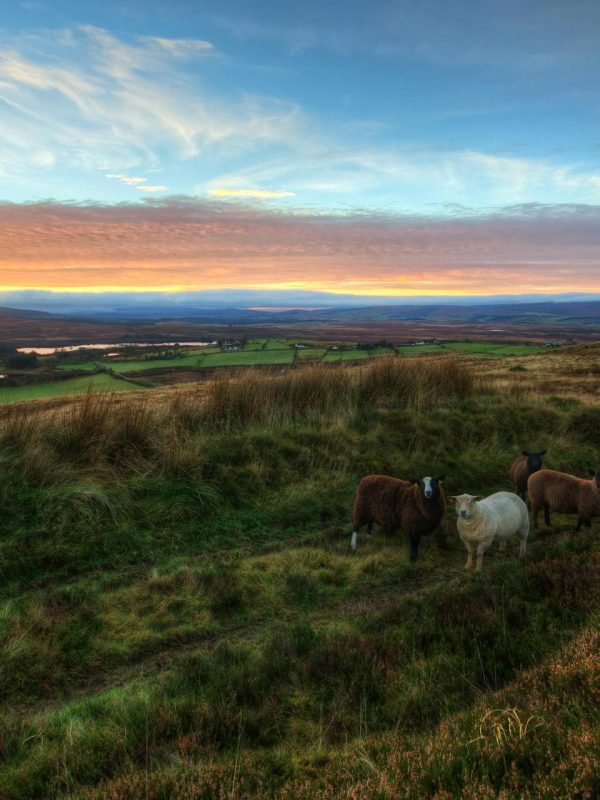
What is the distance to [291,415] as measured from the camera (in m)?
12.4

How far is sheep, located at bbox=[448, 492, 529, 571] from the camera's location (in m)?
6.87

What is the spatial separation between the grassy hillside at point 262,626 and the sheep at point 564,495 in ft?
1.56

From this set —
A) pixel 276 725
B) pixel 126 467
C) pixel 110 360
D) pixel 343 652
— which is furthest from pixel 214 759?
pixel 110 360

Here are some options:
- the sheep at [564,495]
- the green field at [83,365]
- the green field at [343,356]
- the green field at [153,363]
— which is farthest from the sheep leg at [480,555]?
the green field at [153,363]

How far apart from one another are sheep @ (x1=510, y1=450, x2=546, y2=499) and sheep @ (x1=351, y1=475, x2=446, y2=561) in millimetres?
2757

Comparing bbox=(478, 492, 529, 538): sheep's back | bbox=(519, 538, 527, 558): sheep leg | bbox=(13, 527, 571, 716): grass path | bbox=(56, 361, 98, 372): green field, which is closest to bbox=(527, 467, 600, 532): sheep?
bbox=(13, 527, 571, 716): grass path

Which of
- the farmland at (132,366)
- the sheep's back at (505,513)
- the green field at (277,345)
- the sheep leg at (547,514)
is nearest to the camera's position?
the sheep's back at (505,513)

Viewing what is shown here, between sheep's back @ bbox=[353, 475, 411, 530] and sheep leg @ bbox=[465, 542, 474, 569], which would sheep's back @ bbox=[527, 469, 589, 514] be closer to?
sheep leg @ bbox=[465, 542, 474, 569]

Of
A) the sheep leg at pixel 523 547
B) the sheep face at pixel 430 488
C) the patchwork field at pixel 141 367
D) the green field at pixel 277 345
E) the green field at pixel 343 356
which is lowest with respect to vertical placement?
the sheep leg at pixel 523 547

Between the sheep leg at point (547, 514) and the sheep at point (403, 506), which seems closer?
the sheep at point (403, 506)

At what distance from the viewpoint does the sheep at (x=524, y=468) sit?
9086mm

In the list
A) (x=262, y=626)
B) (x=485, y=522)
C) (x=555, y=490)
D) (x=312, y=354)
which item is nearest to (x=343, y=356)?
(x=312, y=354)

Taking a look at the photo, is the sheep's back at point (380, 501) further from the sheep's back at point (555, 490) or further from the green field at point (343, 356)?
the green field at point (343, 356)

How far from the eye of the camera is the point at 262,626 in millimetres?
5516
